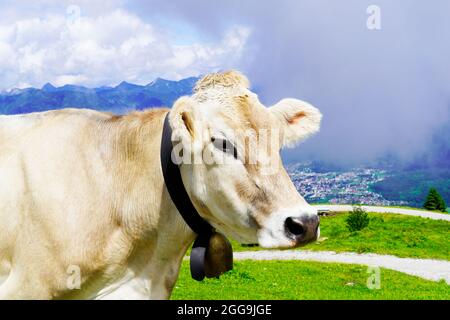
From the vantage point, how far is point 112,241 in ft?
13.9

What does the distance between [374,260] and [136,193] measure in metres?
22.5

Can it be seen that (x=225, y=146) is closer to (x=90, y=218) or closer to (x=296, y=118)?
(x=296, y=118)

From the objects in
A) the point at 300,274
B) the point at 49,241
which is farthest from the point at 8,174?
the point at 300,274

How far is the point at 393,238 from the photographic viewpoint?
29.2 m

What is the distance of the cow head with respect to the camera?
3.71m

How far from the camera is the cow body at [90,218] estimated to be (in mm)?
4180

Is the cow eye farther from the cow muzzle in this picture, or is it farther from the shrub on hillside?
the shrub on hillside

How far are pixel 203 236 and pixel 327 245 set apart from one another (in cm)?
2533

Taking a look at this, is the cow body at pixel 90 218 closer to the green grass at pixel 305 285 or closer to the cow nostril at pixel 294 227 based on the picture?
the cow nostril at pixel 294 227

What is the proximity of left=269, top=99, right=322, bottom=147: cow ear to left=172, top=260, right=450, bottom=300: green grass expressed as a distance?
10252 millimetres

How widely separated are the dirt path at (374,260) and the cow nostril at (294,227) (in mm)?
18898

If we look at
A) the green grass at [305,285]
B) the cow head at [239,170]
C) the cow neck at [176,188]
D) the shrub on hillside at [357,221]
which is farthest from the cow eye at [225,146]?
the shrub on hillside at [357,221]

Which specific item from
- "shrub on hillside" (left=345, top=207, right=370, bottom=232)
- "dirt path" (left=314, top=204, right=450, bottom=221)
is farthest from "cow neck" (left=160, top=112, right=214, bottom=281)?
"dirt path" (left=314, top=204, right=450, bottom=221)
